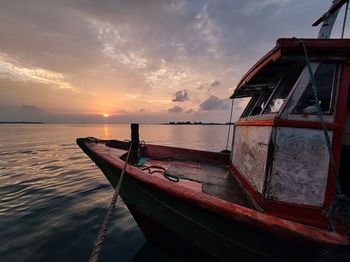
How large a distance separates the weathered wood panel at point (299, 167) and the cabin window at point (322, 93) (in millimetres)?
347

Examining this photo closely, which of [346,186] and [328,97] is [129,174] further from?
[346,186]

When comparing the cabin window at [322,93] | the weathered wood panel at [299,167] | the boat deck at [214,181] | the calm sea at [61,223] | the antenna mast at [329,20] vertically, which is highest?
the antenna mast at [329,20]

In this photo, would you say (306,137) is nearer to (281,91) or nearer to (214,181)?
(281,91)

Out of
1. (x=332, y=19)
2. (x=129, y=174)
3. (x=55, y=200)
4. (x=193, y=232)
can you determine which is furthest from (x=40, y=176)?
(x=332, y=19)

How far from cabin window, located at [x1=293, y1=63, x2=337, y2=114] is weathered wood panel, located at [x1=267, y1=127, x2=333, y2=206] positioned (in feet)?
1.14

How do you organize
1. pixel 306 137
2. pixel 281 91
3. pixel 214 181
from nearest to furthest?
pixel 306 137
pixel 281 91
pixel 214 181

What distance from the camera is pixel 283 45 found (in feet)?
9.24

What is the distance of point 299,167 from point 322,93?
1.21 meters

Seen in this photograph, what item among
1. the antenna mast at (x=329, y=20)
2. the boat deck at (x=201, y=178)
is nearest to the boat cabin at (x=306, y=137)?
the boat deck at (x=201, y=178)

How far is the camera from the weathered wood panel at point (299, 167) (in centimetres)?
288

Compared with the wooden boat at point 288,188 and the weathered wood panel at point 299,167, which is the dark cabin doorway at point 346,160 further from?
the weathered wood panel at point 299,167

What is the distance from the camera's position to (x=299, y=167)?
9.66ft

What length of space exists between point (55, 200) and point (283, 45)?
8341mm

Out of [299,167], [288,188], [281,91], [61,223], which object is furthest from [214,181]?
[61,223]
